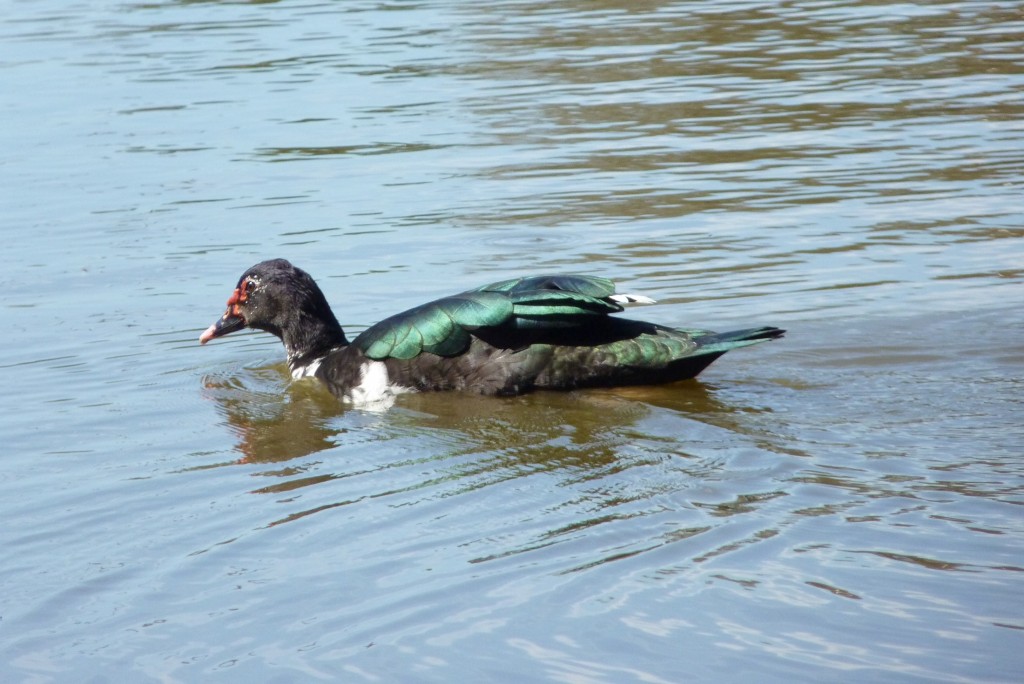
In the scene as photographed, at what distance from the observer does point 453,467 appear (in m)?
6.88

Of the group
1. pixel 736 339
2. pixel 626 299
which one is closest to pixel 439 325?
pixel 626 299

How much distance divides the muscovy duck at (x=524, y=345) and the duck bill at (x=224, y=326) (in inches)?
36.8

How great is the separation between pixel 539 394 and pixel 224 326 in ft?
7.46

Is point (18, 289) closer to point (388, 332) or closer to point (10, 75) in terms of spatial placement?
point (388, 332)

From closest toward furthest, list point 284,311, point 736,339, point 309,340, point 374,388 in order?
point 736,339 < point 374,388 < point 309,340 < point 284,311

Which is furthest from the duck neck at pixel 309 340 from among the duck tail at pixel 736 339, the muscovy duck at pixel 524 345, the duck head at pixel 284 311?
the duck tail at pixel 736 339

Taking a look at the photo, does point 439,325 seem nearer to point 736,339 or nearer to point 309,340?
point 309,340

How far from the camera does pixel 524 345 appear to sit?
7.95m

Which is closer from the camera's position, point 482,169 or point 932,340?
point 932,340

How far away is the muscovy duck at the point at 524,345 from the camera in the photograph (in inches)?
305

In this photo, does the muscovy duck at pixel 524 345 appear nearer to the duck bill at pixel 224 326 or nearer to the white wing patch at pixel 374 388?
the white wing patch at pixel 374 388

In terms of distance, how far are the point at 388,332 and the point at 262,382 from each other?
1186mm

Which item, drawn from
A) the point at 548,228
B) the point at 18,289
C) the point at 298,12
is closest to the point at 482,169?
the point at 548,228

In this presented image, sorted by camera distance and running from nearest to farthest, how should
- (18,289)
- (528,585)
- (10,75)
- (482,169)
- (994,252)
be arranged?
(528,585) < (994,252) < (18,289) < (482,169) < (10,75)
